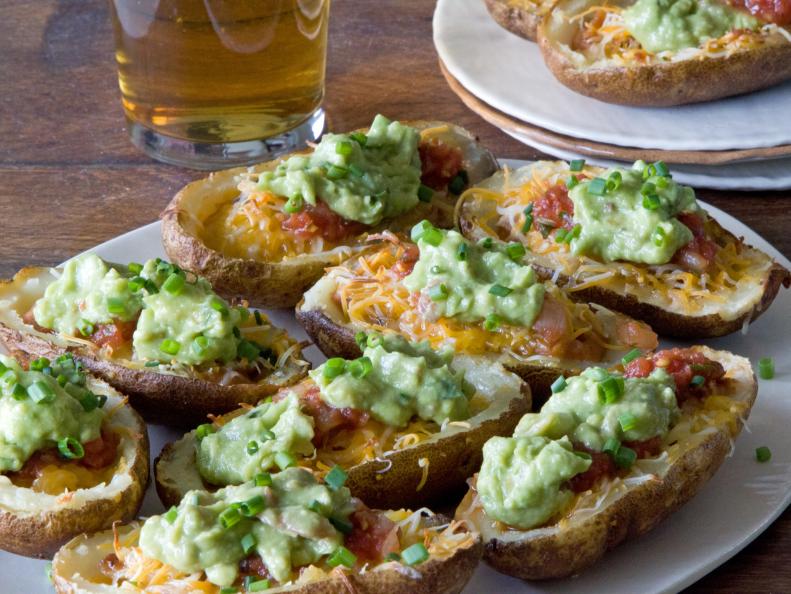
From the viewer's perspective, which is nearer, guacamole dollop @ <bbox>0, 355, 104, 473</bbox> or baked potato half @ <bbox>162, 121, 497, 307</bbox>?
guacamole dollop @ <bbox>0, 355, 104, 473</bbox>

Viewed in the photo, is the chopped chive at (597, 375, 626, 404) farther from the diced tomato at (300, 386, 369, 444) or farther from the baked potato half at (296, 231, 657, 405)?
the diced tomato at (300, 386, 369, 444)

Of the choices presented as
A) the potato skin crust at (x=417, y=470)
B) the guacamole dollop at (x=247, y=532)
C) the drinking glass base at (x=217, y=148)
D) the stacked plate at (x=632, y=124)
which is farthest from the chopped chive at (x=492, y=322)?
the drinking glass base at (x=217, y=148)

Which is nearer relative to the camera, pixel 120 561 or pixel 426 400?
pixel 120 561

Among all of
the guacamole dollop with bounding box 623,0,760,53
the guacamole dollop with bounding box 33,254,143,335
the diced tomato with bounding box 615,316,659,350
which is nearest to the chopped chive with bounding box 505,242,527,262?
the diced tomato with bounding box 615,316,659,350

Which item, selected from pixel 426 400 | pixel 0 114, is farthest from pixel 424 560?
pixel 0 114

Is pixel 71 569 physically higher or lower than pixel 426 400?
lower

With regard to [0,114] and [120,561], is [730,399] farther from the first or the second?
[0,114]
